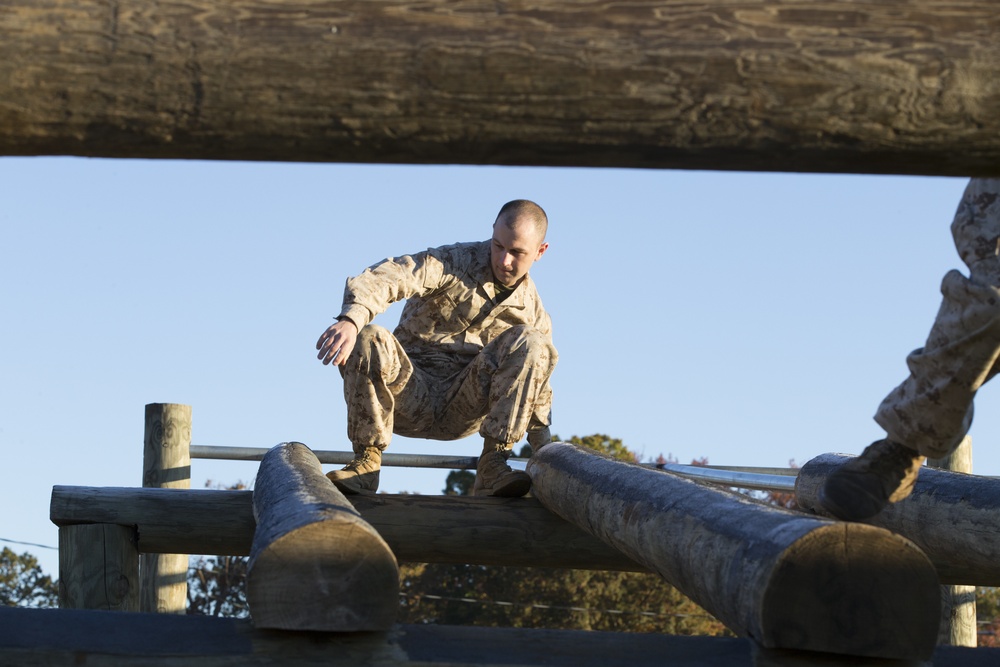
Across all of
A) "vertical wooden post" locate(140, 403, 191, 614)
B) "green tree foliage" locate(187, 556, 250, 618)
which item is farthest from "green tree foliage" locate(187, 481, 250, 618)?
"vertical wooden post" locate(140, 403, 191, 614)

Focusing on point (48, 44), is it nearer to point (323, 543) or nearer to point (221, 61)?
point (221, 61)

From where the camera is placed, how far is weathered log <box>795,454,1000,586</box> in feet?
15.4

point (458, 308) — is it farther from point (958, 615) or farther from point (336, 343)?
point (958, 615)

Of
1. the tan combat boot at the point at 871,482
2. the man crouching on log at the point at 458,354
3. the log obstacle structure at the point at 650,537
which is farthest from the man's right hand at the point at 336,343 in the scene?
the tan combat boot at the point at 871,482

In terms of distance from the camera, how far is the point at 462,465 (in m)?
7.40

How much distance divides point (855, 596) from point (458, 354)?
3938mm

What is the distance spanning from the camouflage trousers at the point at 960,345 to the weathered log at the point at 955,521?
1490mm

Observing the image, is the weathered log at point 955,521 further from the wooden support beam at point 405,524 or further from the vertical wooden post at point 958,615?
the vertical wooden post at point 958,615

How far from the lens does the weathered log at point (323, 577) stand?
9.50ft

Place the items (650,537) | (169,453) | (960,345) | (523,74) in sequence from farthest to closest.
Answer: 1. (169,453)
2. (650,537)
3. (960,345)
4. (523,74)

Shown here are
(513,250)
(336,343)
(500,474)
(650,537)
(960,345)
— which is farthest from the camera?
(513,250)

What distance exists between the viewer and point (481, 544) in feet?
19.3

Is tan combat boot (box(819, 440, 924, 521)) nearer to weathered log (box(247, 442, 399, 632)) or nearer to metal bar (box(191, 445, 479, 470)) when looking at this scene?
weathered log (box(247, 442, 399, 632))

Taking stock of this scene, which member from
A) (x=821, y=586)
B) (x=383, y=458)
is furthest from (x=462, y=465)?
(x=821, y=586)
